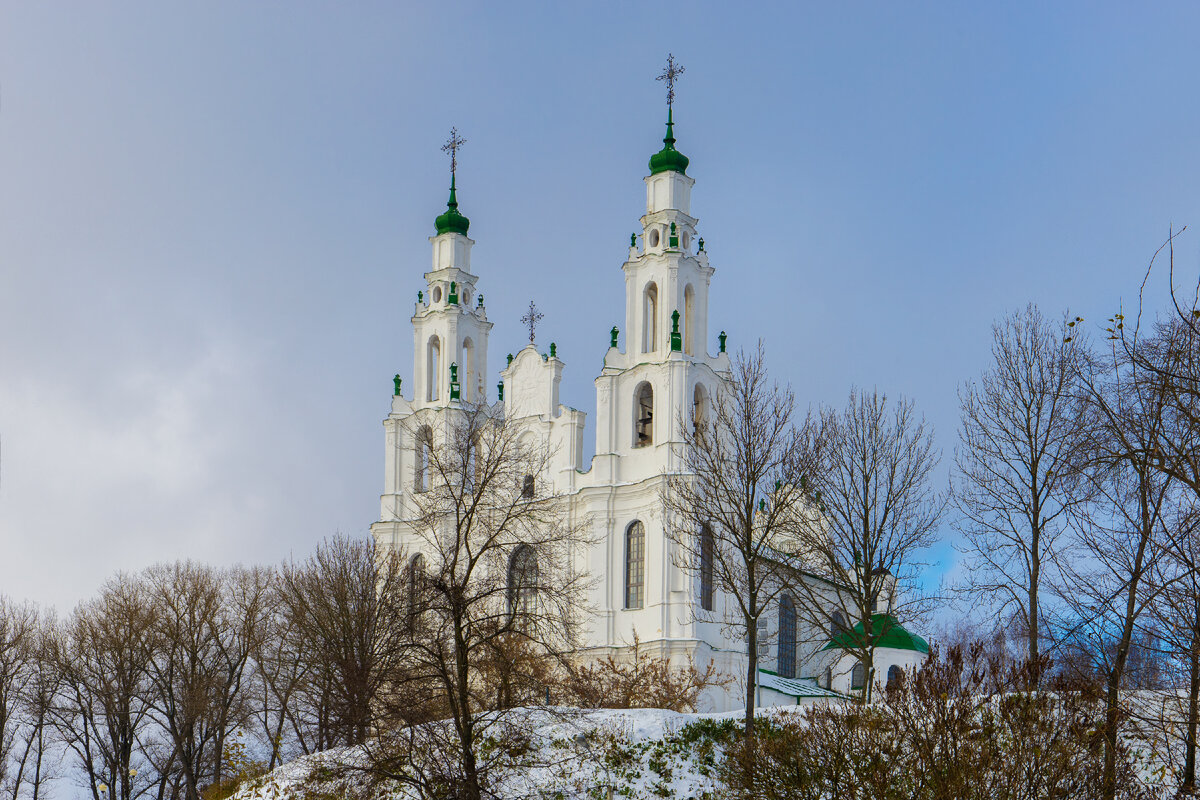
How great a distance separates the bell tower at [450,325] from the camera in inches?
2190

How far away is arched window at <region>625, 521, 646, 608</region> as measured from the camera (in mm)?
46906

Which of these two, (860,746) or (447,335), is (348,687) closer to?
(860,746)

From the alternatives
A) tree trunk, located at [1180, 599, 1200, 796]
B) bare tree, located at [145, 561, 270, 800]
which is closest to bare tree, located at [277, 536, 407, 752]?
bare tree, located at [145, 561, 270, 800]

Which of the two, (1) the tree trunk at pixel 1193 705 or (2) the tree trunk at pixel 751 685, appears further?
(2) the tree trunk at pixel 751 685

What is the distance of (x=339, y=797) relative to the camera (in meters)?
26.6

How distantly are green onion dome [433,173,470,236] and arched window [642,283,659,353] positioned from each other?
39.0ft

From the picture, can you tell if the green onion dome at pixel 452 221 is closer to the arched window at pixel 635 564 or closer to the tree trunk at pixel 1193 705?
the arched window at pixel 635 564

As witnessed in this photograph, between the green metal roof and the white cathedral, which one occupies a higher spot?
the white cathedral

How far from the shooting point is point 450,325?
183 feet

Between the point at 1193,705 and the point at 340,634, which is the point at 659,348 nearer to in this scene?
the point at 340,634

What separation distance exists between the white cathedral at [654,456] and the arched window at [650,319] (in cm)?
5

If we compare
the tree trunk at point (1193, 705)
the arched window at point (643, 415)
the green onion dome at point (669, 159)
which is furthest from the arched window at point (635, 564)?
the tree trunk at point (1193, 705)

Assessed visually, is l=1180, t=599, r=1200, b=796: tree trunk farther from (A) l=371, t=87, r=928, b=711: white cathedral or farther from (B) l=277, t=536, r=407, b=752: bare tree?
(A) l=371, t=87, r=928, b=711: white cathedral

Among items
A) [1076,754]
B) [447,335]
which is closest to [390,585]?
[1076,754]
